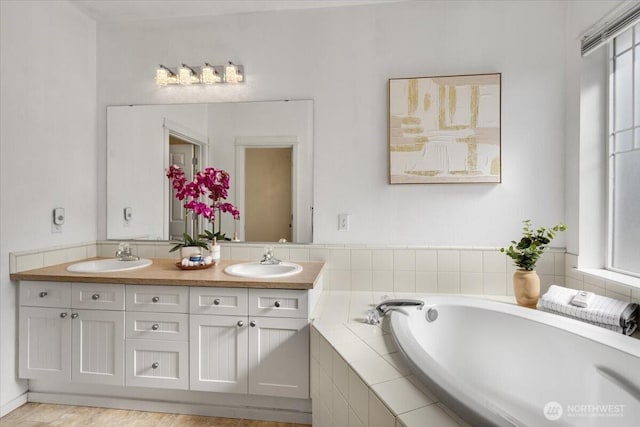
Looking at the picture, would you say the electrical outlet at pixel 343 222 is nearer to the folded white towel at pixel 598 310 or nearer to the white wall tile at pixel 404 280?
the white wall tile at pixel 404 280

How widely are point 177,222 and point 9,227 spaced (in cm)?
90

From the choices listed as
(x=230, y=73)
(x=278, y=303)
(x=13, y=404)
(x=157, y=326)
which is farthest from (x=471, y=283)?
(x=13, y=404)

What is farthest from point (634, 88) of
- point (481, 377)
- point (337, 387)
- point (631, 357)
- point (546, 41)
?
point (337, 387)

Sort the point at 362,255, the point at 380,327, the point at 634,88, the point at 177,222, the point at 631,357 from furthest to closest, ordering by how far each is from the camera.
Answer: the point at 177,222, the point at 362,255, the point at 634,88, the point at 380,327, the point at 631,357

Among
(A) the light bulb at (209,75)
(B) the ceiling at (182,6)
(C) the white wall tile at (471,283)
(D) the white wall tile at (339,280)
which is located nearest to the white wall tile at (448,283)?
(C) the white wall tile at (471,283)

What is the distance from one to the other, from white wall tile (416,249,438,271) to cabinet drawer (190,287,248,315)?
1.15m

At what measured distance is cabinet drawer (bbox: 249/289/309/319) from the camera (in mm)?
1758

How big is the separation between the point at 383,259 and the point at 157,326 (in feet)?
4.68

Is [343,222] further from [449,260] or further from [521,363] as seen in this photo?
[521,363]

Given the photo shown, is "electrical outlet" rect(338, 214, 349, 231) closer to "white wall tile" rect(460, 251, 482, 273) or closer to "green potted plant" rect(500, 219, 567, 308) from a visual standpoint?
"white wall tile" rect(460, 251, 482, 273)

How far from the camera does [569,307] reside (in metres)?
1.69

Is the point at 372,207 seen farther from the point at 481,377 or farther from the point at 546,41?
the point at 546,41

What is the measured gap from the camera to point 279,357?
177 cm

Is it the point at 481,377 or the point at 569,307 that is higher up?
the point at 569,307
